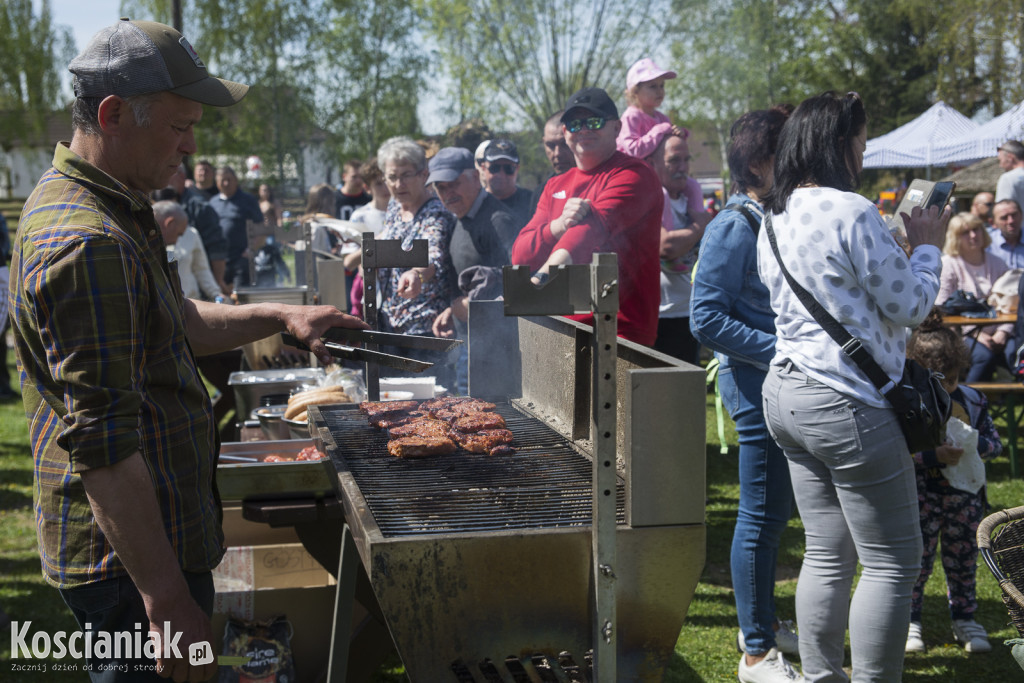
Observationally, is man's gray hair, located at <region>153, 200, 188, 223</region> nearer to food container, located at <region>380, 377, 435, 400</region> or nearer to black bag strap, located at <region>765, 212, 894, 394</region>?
food container, located at <region>380, 377, 435, 400</region>

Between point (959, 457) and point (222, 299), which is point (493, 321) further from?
point (222, 299)

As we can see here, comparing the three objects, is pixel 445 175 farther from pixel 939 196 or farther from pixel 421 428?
pixel 939 196

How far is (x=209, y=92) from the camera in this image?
6.53 ft

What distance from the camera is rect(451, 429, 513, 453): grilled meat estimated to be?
274 cm

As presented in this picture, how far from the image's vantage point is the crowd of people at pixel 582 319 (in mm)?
1744

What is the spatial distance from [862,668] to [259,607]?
2276 mm

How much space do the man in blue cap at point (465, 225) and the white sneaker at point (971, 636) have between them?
110 inches

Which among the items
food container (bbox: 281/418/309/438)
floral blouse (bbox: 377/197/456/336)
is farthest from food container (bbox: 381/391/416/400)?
floral blouse (bbox: 377/197/456/336)

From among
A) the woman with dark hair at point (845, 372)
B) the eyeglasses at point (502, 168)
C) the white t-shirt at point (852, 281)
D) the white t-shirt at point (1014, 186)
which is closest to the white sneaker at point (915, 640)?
the woman with dark hair at point (845, 372)

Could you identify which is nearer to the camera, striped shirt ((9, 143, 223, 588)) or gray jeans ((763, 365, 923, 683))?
striped shirt ((9, 143, 223, 588))

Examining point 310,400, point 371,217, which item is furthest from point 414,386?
point 371,217

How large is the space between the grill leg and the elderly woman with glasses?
206 centimetres

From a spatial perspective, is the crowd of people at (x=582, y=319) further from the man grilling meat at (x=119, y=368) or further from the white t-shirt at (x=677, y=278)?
the white t-shirt at (x=677, y=278)

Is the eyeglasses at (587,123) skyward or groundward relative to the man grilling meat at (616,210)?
skyward
